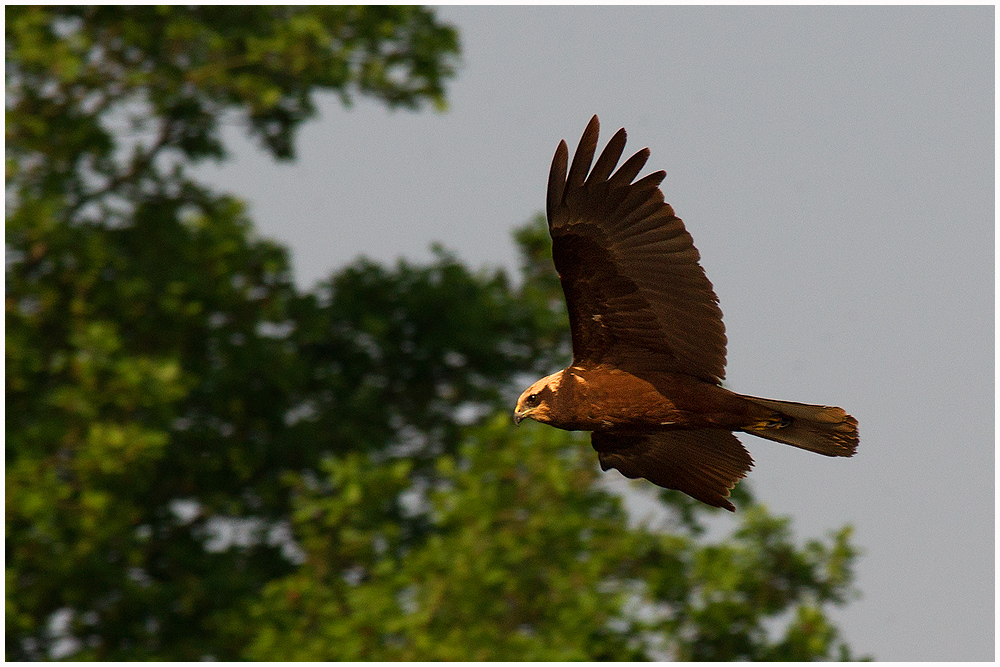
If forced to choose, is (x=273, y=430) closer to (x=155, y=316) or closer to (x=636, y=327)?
(x=155, y=316)

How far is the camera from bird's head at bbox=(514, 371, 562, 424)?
6629 mm

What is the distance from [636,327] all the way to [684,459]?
1034 mm

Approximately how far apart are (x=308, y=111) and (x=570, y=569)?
5606mm

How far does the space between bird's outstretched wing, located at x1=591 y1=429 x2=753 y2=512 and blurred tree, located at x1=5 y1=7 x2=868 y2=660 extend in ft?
11.7

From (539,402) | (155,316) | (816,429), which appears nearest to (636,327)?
(539,402)

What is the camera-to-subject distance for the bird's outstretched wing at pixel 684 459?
722 cm

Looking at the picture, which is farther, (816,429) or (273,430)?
(273,430)

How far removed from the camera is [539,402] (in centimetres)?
667

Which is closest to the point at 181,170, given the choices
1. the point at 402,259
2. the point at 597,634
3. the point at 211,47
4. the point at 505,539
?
the point at 211,47

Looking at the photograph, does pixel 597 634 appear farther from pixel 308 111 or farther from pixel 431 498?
pixel 308 111

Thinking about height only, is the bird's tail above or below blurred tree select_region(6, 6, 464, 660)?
below

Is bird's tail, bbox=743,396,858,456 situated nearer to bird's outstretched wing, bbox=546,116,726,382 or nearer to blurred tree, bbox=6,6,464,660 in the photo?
bird's outstretched wing, bbox=546,116,726,382

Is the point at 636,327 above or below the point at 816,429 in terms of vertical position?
above

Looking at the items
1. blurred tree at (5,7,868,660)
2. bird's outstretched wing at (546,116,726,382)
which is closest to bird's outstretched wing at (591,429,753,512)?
bird's outstretched wing at (546,116,726,382)
